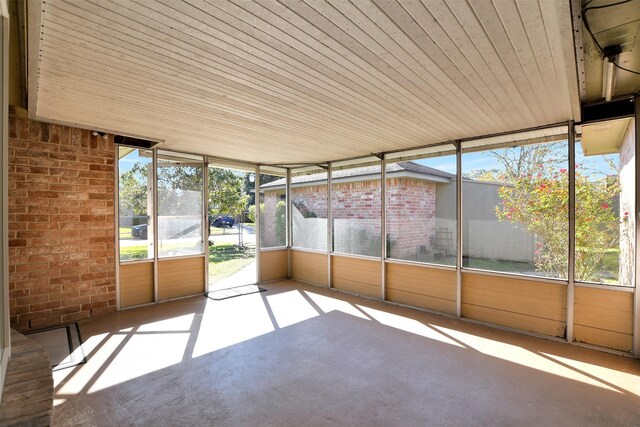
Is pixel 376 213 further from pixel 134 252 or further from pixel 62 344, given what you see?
pixel 62 344

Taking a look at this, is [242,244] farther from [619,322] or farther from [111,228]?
[619,322]

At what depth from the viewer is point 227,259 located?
411 inches

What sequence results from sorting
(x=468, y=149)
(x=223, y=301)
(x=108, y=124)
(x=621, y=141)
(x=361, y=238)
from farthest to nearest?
(x=361, y=238) < (x=223, y=301) < (x=468, y=149) < (x=108, y=124) < (x=621, y=141)

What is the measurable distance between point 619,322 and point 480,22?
3.73 metres

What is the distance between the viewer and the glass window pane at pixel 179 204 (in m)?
5.51

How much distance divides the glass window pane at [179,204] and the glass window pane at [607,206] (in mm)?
5856

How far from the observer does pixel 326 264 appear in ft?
22.0

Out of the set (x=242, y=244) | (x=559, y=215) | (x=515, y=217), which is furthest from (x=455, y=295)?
(x=242, y=244)

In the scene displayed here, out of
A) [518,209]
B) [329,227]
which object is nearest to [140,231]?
[329,227]

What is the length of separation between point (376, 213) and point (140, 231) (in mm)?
4075

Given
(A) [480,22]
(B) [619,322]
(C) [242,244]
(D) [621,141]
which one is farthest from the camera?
(C) [242,244]

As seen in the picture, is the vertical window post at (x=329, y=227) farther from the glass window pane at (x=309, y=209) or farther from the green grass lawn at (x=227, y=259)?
the green grass lawn at (x=227, y=259)

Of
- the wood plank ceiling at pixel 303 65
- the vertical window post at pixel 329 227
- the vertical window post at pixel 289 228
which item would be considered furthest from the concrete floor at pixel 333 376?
the vertical window post at pixel 289 228

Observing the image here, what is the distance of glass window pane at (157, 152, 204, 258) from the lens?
5512 mm
